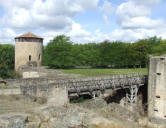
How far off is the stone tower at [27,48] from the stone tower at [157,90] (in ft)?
66.5

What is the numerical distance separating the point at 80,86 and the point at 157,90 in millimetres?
7690

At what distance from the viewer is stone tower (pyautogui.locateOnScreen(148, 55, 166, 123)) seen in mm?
18531

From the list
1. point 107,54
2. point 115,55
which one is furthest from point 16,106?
point 107,54

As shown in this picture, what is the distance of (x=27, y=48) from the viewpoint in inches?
1292

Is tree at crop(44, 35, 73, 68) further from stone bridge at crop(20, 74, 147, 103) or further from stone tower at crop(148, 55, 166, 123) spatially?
stone tower at crop(148, 55, 166, 123)

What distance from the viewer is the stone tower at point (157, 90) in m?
18.5

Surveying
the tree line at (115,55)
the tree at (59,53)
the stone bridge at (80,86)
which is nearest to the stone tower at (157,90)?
the stone bridge at (80,86)

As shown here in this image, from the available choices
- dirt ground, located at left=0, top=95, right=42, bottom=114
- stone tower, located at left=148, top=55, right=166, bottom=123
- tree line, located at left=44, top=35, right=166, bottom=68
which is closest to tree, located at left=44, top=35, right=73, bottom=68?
tree line, located at left=44, top=35, right=166, bottom=68

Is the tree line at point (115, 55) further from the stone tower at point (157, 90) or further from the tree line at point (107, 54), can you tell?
the stone tower at point (157, 90)

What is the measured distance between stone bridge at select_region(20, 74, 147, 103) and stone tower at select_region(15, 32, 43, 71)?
46.1 ft

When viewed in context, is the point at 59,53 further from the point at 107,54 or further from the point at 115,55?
the point at 115,55

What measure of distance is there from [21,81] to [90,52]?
27547mm

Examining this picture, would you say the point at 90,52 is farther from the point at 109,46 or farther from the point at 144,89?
the point at 144,89

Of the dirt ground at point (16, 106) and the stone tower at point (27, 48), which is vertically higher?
the stone tower at point (27, 48)
